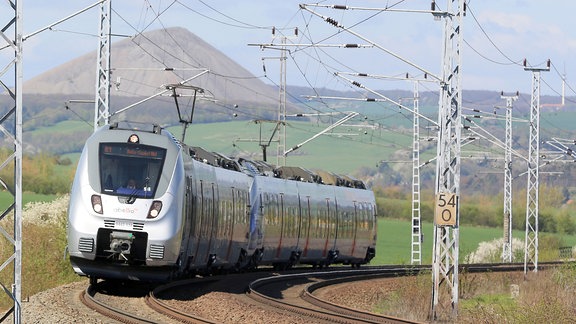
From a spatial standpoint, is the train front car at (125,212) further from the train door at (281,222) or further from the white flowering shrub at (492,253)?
the white flowering shrub at (492,253)

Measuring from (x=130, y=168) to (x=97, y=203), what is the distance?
1.02 meters

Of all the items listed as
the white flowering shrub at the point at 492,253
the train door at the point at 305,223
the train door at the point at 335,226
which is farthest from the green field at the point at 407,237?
the train door at the point at 305,223

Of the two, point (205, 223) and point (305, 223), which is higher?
point (205, 223)

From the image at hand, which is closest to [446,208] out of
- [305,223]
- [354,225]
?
[305,223]

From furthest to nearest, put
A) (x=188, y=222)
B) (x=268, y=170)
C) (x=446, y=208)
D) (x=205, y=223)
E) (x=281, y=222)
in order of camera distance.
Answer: (x=268, y=170) < (x=281, y=222) < (x=205, y=223) < (x=446, y=208) < (x=188, y=222)

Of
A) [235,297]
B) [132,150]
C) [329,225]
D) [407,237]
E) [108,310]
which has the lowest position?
[407,237]

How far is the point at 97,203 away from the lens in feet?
77.2

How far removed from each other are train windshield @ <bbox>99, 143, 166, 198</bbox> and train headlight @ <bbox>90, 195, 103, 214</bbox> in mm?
176

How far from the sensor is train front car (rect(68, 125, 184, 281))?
76.9 ft

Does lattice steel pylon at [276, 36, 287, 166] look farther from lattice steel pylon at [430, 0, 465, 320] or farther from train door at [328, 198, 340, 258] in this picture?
lattice steel pylon at [430, 0, 465, 320]

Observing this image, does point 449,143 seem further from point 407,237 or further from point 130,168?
point 407,237

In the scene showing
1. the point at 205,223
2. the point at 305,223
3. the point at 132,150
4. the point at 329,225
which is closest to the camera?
the point at 132,150

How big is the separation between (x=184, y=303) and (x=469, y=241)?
92735 millimetres

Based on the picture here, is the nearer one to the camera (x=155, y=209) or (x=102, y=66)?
(x=155, y=209)
